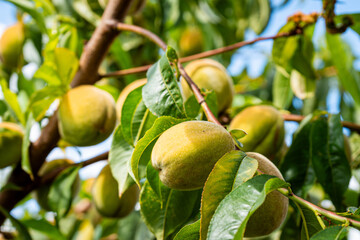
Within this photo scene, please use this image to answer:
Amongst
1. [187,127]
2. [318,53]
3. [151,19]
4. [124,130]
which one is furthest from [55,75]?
[318,53]

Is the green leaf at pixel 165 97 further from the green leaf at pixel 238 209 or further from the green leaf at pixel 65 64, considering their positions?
the green leaf at pixel 65 64

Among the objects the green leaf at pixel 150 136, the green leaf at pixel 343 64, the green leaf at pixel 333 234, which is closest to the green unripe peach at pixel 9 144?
the green leaf at pixel 150 136

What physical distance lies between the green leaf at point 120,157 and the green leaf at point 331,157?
495 mm

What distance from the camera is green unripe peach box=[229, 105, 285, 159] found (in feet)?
3.45

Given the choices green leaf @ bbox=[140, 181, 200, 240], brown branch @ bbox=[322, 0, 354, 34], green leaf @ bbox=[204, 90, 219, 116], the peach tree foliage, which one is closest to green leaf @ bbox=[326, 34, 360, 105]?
the peach tree foliage

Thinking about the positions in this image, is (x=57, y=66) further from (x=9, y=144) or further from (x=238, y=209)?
(x=238, y=209)

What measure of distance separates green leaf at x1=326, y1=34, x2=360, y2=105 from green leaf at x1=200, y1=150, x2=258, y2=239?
93 cm

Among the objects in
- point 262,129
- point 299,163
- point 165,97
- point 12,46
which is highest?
point 165,97

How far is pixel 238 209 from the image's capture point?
0.54 metres

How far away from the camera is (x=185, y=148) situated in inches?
25.6

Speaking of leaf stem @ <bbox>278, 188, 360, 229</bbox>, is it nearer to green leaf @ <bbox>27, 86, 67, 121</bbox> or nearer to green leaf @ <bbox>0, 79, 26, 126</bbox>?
green leaf @ <bbox>27, 86, 67, 121</bbox>

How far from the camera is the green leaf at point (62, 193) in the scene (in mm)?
1210

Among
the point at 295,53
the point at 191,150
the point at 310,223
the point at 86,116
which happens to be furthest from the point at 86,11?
the point at 310,223

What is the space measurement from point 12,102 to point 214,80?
0.66 metres
